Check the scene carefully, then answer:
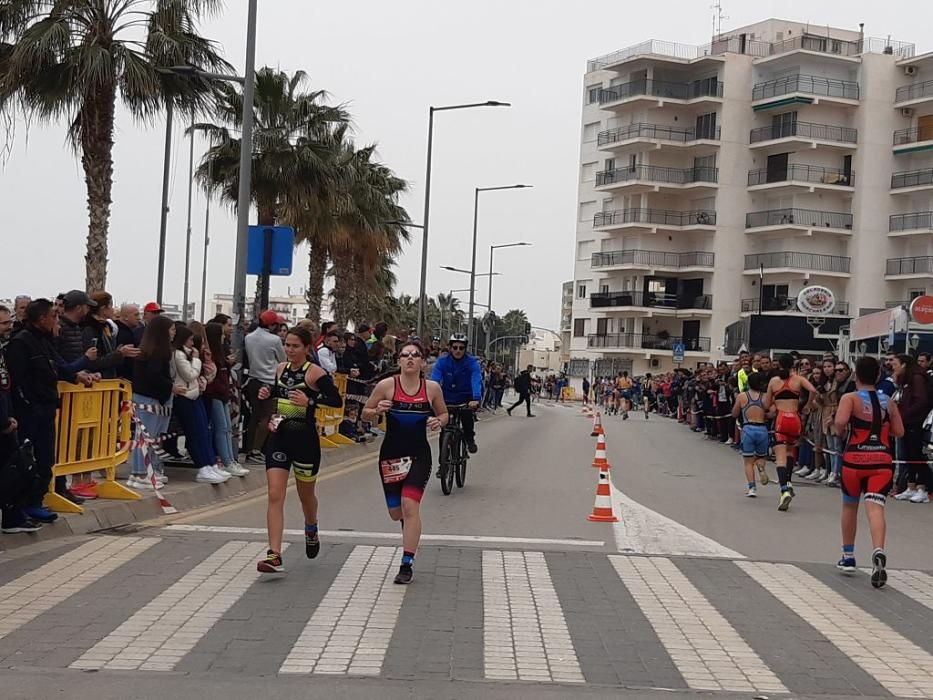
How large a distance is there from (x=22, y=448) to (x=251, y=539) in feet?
7.41

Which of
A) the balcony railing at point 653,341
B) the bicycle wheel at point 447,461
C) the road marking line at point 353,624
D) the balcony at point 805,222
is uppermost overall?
the balcony at point 805,222

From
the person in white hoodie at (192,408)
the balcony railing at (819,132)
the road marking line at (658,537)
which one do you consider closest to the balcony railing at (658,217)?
the balcony railing at (819,132)

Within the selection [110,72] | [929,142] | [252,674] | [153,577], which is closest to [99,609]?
[153,577]

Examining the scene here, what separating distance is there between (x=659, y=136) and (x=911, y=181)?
50.9 ft

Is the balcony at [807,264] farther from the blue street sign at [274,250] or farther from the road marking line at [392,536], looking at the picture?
the road marking line at [392,536]

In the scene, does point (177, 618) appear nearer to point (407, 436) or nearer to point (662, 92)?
point (407, 436)

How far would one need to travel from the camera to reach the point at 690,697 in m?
5.91


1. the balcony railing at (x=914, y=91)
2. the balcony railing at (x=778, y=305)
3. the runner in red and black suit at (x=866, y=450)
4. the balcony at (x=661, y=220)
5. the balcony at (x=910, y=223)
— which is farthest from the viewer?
the balcony at (x=661, y=220)

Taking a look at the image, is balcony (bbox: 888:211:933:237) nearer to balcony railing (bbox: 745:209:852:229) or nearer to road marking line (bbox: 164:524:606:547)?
balcony railing (bbox: 745:209:852:229)

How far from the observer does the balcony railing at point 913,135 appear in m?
69.2

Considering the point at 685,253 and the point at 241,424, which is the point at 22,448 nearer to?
the point at 241,424

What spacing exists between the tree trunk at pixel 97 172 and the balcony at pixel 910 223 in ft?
186

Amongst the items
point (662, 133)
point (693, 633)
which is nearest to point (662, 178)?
point (662, 133)

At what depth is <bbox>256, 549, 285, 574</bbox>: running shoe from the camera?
8.46 m
